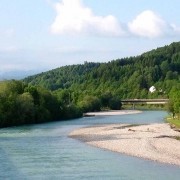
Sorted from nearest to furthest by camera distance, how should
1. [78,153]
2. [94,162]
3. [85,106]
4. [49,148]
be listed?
[94,162] < [78,153] < [49,148] < [85,106]

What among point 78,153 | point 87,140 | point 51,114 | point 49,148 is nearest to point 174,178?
point 78,153

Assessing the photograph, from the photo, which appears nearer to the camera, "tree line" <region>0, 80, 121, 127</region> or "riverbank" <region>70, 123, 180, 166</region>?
"riverbank" <region>70, 123, 180, 166</region>

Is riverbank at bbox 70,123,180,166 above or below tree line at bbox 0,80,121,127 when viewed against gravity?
below

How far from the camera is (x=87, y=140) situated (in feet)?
243

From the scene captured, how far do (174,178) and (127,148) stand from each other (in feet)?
69.1

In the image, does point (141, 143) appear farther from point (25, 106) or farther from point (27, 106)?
point (27, 106)

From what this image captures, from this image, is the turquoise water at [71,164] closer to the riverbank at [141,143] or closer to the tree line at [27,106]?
the riverbank at [141,143]

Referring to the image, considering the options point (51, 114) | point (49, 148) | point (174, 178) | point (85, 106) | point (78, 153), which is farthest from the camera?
point (85, 106)

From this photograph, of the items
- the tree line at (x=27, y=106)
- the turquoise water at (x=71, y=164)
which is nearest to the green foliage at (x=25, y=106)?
the tree line at (x=27, y=106)

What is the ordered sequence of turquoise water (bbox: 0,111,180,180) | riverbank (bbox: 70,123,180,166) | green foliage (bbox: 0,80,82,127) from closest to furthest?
turquoise water (bbox: 0,111,180,180)
riverbank (bbox: 70,123,180,166)
green foliage (bbox: 0,80,82,127)

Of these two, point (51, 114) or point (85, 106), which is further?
point (85, 106)

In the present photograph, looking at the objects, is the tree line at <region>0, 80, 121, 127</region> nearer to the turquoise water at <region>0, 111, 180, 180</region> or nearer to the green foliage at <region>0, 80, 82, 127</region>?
the green foliage at <region>0, 80, 82, 127</region>

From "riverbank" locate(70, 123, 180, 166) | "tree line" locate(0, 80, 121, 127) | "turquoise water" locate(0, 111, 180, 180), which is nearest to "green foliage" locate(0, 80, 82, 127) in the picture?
"tree line" locate(0, 80, 121, 127)

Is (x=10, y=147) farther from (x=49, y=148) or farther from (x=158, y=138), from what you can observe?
(x=158, y=138)
